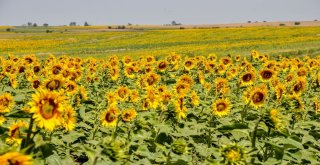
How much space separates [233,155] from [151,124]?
93.6 inches

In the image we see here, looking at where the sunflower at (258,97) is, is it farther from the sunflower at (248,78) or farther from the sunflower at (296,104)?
the sunflower at (248,78)

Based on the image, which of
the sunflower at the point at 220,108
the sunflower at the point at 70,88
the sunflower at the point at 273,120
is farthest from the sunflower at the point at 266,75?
the sunflower at the point at 273,120

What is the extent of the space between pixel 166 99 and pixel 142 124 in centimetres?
116

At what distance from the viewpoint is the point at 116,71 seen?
10844 mm

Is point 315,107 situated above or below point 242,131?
below

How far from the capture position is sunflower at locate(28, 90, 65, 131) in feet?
9.27

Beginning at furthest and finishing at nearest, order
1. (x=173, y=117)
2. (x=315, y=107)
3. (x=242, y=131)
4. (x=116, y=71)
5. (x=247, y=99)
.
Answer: (x=116, y=71) < (x=315, y=107) < (x=247, y=99) < (x=173, y=117) < (x=242, y=131)

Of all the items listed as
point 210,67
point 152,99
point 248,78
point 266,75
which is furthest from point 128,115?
point 210,67

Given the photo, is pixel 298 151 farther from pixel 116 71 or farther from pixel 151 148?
pixel 116 71

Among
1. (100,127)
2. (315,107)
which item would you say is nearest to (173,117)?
(100,127)

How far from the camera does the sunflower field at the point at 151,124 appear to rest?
291cm

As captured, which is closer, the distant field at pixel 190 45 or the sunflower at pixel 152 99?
the sunflower at pixel 152 99

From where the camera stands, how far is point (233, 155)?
3117 millimetres

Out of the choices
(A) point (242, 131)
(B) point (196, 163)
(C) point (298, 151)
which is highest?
Answer: (A) point (242, 131)
